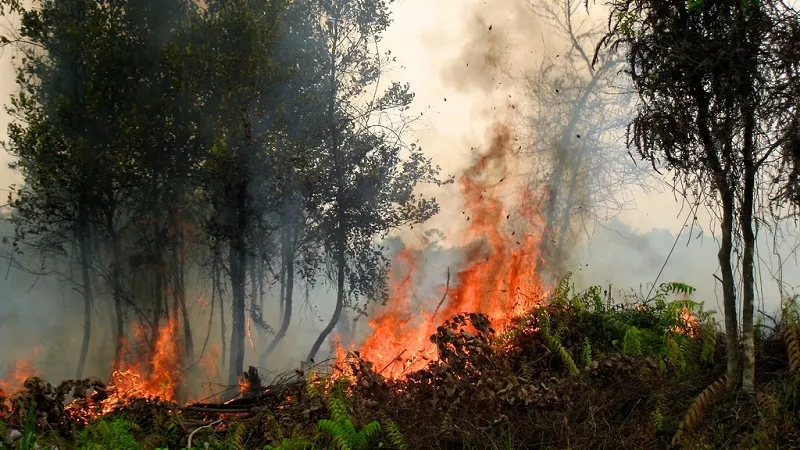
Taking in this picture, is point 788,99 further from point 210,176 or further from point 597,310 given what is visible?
point 210,176

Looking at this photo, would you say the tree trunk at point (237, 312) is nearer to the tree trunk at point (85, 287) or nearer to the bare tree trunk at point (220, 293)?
the bare tree trunk at point (220, 293)

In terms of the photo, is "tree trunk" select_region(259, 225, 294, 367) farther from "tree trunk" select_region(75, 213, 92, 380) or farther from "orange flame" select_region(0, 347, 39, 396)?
"orange flame" select_region(0, 347, 39, 396)

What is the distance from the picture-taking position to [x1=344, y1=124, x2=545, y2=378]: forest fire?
14609mm

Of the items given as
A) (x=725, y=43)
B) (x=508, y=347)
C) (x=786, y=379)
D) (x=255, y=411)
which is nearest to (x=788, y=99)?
(x=725, y=43)

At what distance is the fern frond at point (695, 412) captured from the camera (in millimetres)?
6348

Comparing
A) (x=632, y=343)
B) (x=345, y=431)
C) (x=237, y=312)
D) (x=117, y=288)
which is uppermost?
(x=117, y=288)

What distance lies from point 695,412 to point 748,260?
1586 millimetres

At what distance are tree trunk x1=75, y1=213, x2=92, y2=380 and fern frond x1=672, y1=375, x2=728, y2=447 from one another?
50.3ft

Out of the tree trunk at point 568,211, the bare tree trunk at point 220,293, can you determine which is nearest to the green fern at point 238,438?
the bare tree trunk at point 220,293

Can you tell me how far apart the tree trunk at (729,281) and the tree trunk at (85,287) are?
15258 mm

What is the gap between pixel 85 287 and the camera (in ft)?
60.0

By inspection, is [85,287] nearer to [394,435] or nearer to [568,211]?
[568,211]

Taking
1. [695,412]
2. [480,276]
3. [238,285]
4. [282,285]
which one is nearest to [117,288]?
[238,285]

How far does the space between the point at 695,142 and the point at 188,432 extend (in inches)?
273
